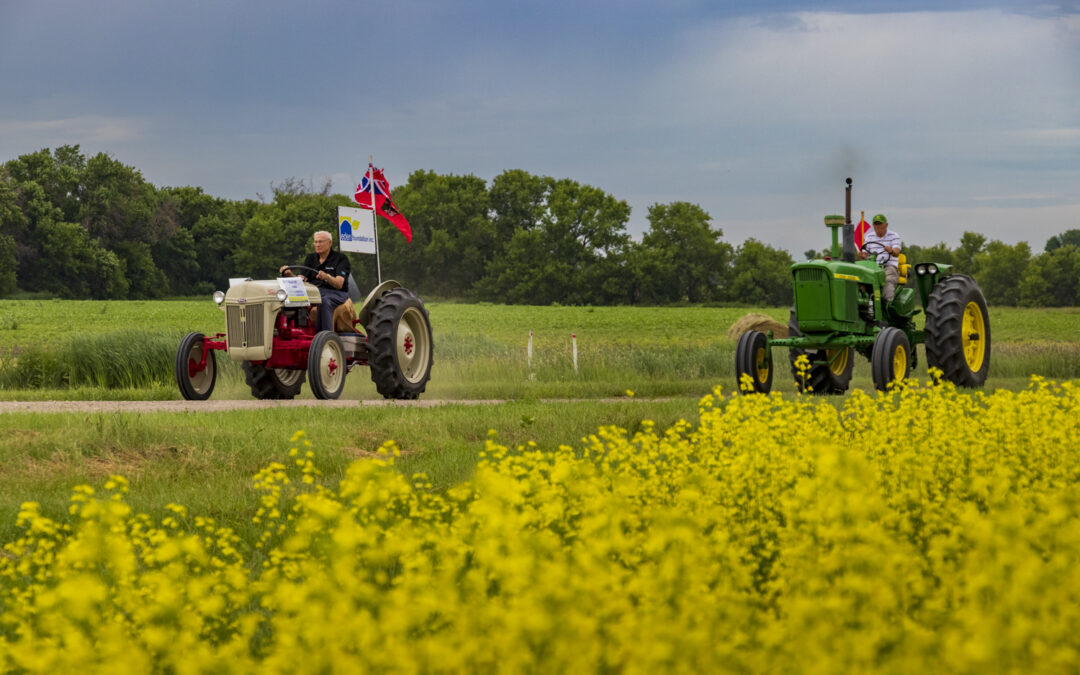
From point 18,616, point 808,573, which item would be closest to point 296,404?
point 18,616

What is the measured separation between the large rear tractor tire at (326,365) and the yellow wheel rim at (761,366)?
15.3 feet

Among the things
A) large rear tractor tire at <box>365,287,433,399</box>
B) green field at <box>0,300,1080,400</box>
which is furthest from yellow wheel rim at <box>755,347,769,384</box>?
large rear tractor tire at <box>365,287,433,399</box>

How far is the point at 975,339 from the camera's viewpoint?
15.0 meters

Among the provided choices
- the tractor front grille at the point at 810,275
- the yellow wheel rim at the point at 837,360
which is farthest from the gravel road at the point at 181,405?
the yellow wheel rim at the point at 837,360

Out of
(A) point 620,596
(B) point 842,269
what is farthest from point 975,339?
(A) point 620,596

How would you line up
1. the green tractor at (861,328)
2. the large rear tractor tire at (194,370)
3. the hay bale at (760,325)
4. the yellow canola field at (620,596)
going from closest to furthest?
the yellow canola field at (620,596)
the green tractor at (861,328)
the large rear tractor tire at (194,370)
the hay bale at (760,325)

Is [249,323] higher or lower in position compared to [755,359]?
higher

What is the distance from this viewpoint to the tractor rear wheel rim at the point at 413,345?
14.1 m

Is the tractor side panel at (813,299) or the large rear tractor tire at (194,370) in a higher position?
the tractor side panel at (813,299)

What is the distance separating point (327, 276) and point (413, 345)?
1.66 metres

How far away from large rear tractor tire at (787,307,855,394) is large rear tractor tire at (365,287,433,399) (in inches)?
176

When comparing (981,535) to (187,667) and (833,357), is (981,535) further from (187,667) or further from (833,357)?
(833,357)

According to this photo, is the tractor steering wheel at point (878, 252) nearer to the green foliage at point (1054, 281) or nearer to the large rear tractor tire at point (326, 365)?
the large rear tractor tire at point (326, 365)

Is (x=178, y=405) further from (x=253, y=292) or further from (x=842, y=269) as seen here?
(x=842, y=269)
